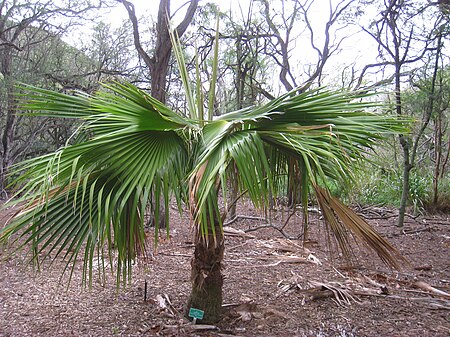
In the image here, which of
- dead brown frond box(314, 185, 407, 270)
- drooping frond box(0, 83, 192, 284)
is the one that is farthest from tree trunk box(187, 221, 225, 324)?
dead brown frond box(314, 185, 407, 270)

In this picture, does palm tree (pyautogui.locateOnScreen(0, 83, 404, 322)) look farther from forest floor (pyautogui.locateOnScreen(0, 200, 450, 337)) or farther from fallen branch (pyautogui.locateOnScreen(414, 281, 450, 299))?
fallen branch (pyautogui.locateOnScreen(414, 281, 450, 299))

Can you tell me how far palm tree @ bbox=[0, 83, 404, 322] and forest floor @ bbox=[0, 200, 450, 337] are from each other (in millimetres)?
429

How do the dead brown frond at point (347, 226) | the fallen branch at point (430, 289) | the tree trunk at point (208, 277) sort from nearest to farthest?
the dead brown frond at point (347, 226) < the tree trunk at point (208, 277) < the fallen branch at point (430, 289)

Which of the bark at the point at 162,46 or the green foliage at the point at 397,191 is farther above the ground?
the bark at the point at 162,46

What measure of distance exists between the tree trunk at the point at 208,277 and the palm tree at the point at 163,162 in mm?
161

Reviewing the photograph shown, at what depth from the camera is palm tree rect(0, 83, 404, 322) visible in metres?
2.34

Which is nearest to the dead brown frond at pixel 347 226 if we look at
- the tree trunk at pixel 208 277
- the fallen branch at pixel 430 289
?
the tree trunk at pixel 208 277

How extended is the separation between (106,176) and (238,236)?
4.29 metres

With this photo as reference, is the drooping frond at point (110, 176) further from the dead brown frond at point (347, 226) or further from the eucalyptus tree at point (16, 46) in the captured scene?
the eucalyptus tree at point (16, 46)

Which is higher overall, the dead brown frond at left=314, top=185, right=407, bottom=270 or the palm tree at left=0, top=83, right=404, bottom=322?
the palm tree at left=0, top=83, right=404, bottom=322

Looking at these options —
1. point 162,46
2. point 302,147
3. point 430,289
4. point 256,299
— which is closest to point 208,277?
point 256,299

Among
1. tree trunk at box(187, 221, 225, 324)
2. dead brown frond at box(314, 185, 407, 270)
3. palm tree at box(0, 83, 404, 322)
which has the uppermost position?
palm tree at box(0, 83, 404, 322)

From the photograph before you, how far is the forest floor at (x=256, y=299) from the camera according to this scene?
3152mm

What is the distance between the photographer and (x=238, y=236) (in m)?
6.62
